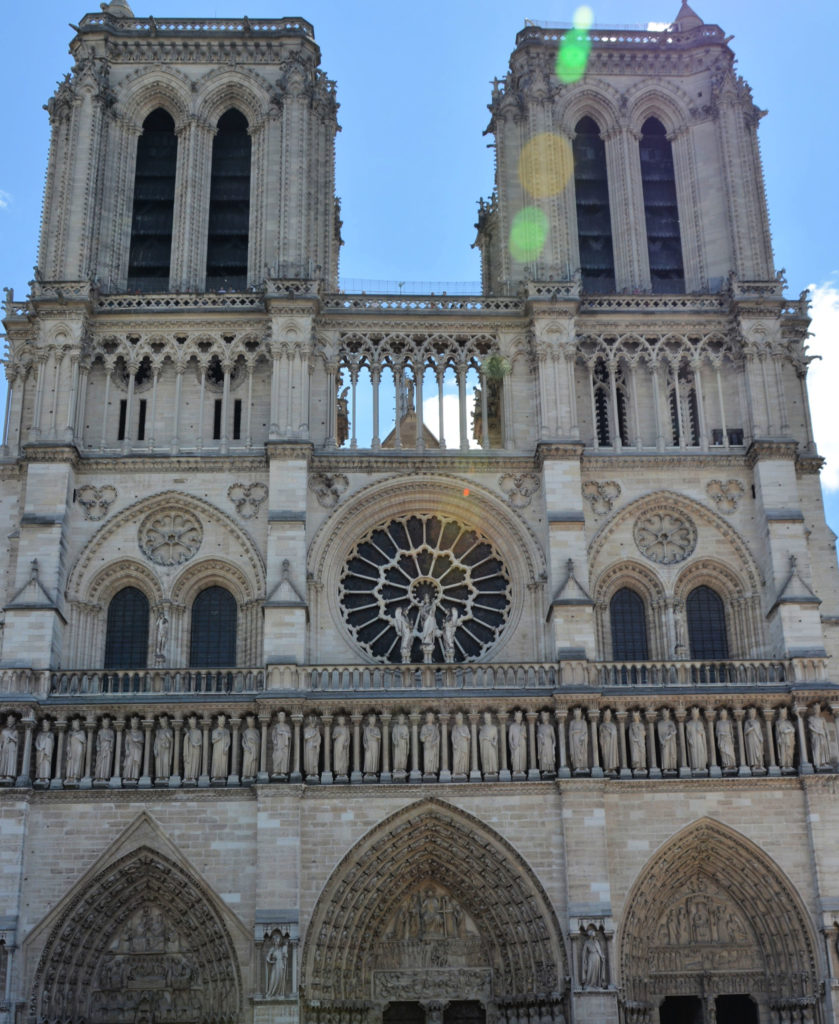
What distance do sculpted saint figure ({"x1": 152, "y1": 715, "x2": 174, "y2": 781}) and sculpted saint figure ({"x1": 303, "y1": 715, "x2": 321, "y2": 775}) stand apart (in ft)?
7.69

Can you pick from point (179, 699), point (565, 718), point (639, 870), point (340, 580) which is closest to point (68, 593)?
point (179, 699)

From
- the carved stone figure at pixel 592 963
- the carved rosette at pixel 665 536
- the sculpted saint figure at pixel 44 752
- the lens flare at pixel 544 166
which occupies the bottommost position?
the carved stone figure at pixel 592 963

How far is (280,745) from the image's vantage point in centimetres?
2427

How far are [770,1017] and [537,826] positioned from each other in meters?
5.12

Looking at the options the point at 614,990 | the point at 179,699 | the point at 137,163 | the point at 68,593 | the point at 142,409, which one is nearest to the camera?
the point at 614,990

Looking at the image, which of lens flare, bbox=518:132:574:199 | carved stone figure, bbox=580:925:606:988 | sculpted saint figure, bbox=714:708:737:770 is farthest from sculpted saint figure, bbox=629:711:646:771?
lens flare, bbox=518:132:574:199

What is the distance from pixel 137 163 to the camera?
31.0 meters

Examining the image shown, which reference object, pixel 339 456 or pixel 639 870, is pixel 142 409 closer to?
pixel 339 456

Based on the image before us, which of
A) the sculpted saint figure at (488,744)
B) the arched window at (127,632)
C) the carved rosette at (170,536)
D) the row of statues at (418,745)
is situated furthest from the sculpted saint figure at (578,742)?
the arched window at (127,632)

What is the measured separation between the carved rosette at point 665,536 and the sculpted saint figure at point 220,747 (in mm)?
8676

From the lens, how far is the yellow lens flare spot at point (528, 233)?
29469 millimetres

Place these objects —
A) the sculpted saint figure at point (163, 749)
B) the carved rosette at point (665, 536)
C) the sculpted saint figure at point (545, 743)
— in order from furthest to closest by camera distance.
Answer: the carved rosette at point (665, 536)
the sculpted saint figure at point (545, 743)
the sculpted saint figure at point (163, 749)

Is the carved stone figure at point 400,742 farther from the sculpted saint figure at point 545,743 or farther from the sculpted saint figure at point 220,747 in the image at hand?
the sculpted saint figure at point 220,747

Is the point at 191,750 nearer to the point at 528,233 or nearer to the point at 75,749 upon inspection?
the point at 75,749
